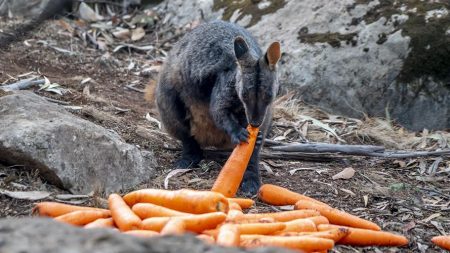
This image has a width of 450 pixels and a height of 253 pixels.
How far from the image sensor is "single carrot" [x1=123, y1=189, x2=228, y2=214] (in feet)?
13.9

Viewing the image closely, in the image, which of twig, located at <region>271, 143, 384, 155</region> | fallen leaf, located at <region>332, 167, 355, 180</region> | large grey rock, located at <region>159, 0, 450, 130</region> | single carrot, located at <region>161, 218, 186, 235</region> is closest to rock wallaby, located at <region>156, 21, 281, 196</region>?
twig, located at <region>271, 143, 384, 155</region>

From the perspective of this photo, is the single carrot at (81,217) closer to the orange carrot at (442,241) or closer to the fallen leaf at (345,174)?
the orange carrot at (442,241)

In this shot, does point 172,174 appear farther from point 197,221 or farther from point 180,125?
point 197,221

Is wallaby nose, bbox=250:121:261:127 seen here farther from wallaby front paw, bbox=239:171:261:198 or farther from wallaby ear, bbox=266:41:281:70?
wallaby front paw, bbox=239:171:261:198

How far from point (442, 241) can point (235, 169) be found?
1510mm

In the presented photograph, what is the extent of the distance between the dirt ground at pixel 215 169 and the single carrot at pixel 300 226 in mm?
348

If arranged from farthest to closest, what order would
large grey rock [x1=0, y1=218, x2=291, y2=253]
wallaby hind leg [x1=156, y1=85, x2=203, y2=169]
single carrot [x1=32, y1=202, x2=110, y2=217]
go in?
wallaby hind leg [x1=156, y1=85, x2=203, y2=169]
single carrot [x1=32, y1=202, x2=110, y2=217]
large grey rock [x1=0, y1=218, x2=291, y2=253]

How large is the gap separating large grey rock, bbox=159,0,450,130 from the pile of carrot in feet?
10.0

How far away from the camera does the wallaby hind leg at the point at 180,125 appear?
6148 millimetres

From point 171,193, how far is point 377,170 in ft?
8.43

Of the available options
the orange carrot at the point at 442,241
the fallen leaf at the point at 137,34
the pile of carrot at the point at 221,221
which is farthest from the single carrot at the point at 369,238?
the fallen leaf at the point at 137,34

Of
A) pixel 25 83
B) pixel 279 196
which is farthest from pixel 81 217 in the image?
pixel 25 83

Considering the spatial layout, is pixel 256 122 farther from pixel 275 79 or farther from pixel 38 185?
pixel 38 185

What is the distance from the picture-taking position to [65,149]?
507 cm
